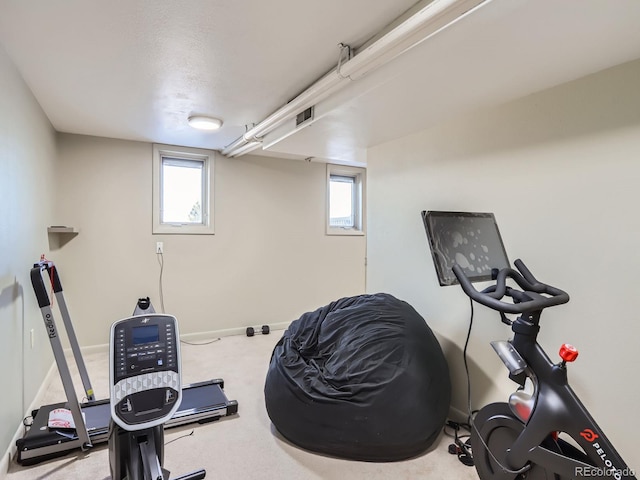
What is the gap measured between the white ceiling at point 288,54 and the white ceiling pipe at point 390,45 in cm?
9

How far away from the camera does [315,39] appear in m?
1.83

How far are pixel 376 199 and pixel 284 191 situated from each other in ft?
5.91

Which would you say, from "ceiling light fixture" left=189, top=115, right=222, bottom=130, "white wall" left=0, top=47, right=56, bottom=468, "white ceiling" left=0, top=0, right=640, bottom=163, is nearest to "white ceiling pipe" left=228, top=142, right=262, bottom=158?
"ceiling light fixture" left=189, top=115, right=222, bottom=130

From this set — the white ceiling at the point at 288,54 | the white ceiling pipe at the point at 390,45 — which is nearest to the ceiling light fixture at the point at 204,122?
the white ceiling at the point at 288,54

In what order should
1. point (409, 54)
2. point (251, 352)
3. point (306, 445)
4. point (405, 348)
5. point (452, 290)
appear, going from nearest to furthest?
point (409, 54) → point (306, 445) → point (405, 348) → point (452, 290) → point (251, 352)

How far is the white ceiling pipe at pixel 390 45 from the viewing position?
4.34 feet

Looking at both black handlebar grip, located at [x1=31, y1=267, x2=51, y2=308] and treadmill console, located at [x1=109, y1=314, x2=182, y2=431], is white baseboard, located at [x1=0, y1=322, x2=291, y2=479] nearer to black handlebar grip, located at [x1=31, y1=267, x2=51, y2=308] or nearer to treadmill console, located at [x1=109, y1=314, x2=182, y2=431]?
black handlebar grip, located at [x1=31, y1=267, x2=51, y2=308]

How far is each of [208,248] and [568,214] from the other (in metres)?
3.62

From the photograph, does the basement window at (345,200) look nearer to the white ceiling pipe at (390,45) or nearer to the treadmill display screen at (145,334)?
the white ceiling pipe at (390,45)

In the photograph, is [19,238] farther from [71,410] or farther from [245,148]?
[245,148]

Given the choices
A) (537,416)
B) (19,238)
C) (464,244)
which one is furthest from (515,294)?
(19,238)

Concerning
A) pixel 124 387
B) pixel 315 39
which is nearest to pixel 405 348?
pixel 124 387

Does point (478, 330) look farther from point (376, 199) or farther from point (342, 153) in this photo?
point (342, 153)

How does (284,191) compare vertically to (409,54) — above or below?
below
